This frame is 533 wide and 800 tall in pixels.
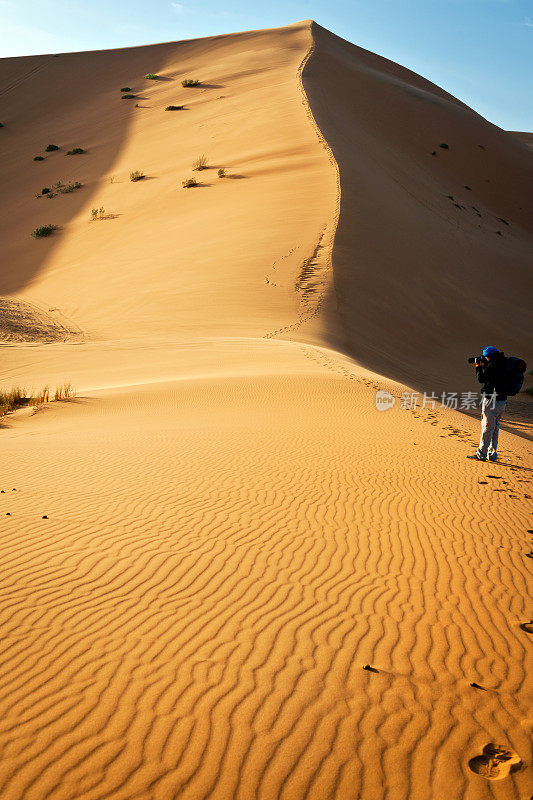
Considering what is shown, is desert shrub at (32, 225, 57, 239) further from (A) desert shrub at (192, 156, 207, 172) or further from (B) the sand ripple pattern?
(B) the sand ripple pattern

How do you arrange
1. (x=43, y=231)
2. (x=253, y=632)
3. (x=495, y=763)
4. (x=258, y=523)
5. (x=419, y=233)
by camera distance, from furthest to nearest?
(x=43, y=231) < (x=419, y=233) < (x=258, y=523) < (x=253, y=632) < (x=495, y=763)

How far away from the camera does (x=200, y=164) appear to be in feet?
95.8

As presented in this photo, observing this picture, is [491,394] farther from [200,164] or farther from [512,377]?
[200,164]

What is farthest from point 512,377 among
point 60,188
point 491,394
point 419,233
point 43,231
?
point 60,188

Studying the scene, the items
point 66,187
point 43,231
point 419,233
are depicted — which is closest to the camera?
point 419,233

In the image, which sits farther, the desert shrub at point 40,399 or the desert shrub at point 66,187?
the desert shrub at point 66,187

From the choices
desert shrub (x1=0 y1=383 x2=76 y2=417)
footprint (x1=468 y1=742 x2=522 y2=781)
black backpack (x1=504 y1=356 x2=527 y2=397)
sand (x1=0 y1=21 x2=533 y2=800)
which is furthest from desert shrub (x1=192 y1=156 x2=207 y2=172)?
footprint (x1=468 y1=742 x2=522 y2=781)

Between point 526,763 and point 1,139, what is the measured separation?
49.8 meters

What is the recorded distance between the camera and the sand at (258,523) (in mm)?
2902

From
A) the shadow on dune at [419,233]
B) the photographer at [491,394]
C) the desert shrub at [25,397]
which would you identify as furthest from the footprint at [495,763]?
the shadow on dune at [419,233]

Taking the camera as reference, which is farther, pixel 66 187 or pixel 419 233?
pixel 66 187

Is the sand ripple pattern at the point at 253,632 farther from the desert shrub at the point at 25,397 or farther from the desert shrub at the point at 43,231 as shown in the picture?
the desert shrub at the point at 43,231

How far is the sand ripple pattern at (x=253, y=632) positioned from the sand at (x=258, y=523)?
0.05 ft

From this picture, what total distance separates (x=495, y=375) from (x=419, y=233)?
60.8 ft
